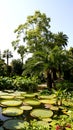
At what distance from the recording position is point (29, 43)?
98.6ft

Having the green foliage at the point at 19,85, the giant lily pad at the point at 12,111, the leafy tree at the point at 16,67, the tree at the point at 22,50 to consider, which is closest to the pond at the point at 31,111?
the giant lily pad at the point at 12,111

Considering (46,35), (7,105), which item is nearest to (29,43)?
(46,35)

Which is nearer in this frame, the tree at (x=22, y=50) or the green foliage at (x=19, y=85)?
the green foliage at (x=19, y=85)

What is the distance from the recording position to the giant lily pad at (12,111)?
10.1 metres

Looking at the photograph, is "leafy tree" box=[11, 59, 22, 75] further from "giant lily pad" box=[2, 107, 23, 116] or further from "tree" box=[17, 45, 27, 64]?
"giant lily pad" box=[2, 107, 23, 116]

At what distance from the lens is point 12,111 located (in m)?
10.6

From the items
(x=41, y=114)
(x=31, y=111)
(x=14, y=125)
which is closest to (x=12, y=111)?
(x=31, y=111)

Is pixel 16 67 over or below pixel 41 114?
over

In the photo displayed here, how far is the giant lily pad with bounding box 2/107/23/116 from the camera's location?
10.1 m

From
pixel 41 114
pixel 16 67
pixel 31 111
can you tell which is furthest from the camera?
pixel 16 67

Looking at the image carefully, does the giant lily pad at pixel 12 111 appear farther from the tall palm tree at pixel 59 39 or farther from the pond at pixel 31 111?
the tall palm tree at pixel 59 39

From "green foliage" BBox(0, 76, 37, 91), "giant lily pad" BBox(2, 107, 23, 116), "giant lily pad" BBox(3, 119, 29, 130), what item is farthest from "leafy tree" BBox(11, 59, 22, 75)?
"giant lily pad" BBox(3, 119, 29, 130)

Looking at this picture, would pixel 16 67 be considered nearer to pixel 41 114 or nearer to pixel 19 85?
pixel 19 85

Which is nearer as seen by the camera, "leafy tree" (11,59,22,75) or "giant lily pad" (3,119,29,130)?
"giant lily pad" (3,119,29,130)
